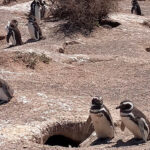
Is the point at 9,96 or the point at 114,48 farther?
the point at 114,48

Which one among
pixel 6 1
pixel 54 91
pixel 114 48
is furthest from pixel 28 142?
pixel 6 1

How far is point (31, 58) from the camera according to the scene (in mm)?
12297

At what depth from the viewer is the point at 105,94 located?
10391 millimetres

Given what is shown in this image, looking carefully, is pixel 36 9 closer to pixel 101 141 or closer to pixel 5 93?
pixel 5 93

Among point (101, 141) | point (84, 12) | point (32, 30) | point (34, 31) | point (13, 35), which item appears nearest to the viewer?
point (101, 141)

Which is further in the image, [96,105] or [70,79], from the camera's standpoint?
[70,79]

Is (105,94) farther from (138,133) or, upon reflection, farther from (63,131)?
(138,133)

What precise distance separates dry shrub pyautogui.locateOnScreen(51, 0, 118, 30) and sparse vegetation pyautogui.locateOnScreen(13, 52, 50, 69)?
4.38 m

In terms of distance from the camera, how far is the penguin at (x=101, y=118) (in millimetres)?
7551

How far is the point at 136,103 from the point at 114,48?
510cm

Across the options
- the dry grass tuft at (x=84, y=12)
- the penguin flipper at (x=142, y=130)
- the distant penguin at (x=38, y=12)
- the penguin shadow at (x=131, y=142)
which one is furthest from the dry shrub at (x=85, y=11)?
the penguin flipper at (x=142, y=130)

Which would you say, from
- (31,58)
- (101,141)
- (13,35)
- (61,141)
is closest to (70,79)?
(31,58)

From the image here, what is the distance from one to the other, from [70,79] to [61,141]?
2462mm

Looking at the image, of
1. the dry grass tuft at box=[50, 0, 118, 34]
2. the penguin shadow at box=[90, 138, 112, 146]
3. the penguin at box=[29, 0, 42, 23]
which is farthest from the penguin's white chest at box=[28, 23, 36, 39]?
the penguin shadow at box=[90, 138, 112, 146]
